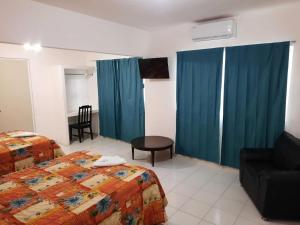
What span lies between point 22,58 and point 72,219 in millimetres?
4545

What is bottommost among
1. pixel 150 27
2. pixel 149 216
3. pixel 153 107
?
pixel 149 216

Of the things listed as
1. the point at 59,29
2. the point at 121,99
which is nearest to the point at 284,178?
the point at 59,29

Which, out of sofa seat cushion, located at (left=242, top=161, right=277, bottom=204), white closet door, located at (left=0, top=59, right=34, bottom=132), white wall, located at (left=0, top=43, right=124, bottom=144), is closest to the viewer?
sofa seat cushion, located at (left=242, top=161, right=277, bottom=204)

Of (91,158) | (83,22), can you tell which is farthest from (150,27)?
(91,158)

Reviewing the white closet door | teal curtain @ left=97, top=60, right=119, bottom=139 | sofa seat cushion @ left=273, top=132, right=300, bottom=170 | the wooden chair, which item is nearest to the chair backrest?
the wooden chair

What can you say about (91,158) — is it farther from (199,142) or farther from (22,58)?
(22,58)

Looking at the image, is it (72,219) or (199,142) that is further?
(199,142)

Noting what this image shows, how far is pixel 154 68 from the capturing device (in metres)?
4.32

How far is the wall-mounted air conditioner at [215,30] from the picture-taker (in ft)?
10.8

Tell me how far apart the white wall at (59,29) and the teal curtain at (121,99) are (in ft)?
3.24

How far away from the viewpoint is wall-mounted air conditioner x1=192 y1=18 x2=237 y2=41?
10.8 ft

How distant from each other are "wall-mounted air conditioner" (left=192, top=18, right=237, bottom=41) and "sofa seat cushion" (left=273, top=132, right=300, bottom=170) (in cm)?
171

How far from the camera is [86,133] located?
6.22m

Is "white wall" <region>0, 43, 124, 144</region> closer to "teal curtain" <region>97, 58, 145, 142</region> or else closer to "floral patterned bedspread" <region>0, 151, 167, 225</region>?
"teal curtain" <region>97, 58, 145, 142</region>
